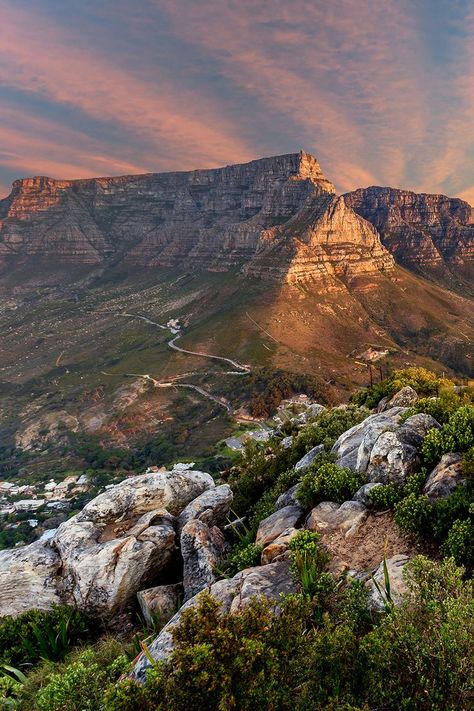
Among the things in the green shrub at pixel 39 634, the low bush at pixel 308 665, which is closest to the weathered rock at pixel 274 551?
the low bush at pixel 308 665

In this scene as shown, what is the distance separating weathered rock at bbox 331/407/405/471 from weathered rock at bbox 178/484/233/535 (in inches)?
242

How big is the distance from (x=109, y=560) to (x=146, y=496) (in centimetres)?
467

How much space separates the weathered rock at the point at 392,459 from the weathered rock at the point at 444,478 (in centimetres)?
92

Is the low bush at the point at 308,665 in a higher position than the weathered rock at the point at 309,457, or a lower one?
higher

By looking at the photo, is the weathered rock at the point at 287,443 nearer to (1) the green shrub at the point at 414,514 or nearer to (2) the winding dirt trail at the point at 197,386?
(1) the green shrub at the point at 414,514

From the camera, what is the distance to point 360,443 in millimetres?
17281

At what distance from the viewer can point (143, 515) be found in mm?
18438

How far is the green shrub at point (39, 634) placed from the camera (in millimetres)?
13328

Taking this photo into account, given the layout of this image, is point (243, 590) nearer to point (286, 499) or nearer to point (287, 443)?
point (286, 499)

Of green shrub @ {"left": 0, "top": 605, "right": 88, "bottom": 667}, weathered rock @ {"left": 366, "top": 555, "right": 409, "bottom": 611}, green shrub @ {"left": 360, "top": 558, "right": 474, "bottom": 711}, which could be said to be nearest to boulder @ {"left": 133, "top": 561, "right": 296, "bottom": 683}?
weathered rock @ {"left": 366, "top": 555, "right": 409, "bottom": 611}

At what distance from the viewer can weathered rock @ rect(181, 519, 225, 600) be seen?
13.7m

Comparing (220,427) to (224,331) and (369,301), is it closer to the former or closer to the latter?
(224,331)

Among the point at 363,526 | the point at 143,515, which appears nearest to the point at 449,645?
the point at 363,526

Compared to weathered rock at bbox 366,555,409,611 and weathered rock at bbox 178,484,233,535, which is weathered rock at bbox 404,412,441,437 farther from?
weathered rock at bbox 178,484,233,535
